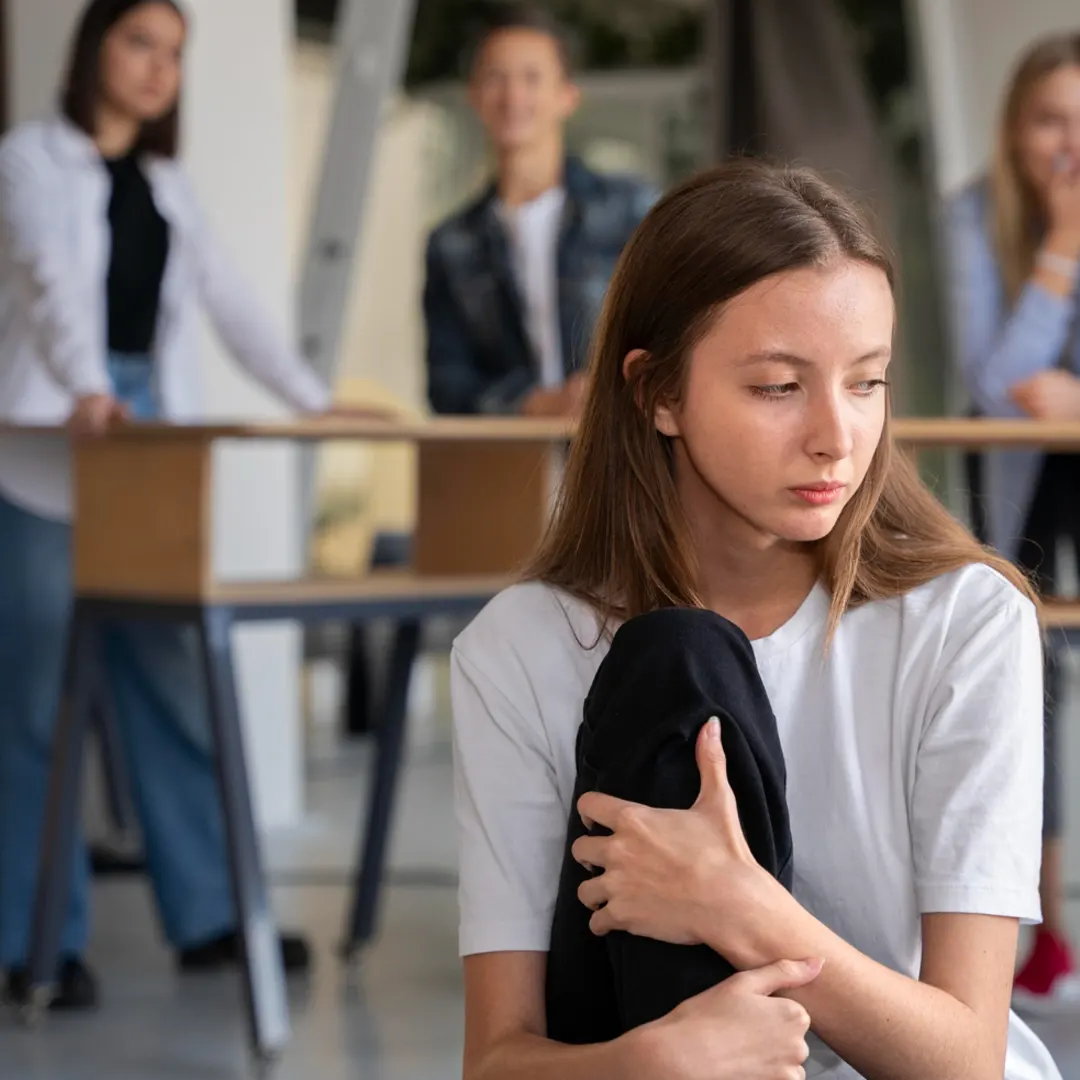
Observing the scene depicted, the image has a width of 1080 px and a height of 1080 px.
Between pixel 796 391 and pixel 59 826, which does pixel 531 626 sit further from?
pixel 59 826

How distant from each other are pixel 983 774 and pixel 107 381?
2011mm

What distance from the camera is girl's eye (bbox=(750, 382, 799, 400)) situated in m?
1.22

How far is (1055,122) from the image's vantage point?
281 cm

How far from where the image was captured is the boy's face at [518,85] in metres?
3.13

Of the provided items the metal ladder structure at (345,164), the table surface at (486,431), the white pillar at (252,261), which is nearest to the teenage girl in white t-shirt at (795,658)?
the table surface at (486,431)

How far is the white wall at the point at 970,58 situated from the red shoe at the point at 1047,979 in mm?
3896

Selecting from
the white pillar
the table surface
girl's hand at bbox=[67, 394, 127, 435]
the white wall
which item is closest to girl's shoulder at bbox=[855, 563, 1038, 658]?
the table surface

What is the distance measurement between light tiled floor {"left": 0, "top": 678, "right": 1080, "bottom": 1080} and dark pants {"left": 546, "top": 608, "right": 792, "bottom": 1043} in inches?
55.4

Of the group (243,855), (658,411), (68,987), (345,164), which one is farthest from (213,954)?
(345,164)

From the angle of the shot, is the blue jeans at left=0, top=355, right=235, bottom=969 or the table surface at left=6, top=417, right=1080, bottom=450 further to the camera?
the blue jeans at left=0, top=355, right=235, bottom=969

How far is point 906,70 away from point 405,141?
237 cm

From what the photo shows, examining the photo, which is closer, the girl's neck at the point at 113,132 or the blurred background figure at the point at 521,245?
the girl's neck at the point at 113,132

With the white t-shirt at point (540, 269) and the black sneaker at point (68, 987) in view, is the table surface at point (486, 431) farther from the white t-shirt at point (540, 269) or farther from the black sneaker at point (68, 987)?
the black sneaker at point (68, 987)

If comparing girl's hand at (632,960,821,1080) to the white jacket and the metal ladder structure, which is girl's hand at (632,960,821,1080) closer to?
the white jacket
